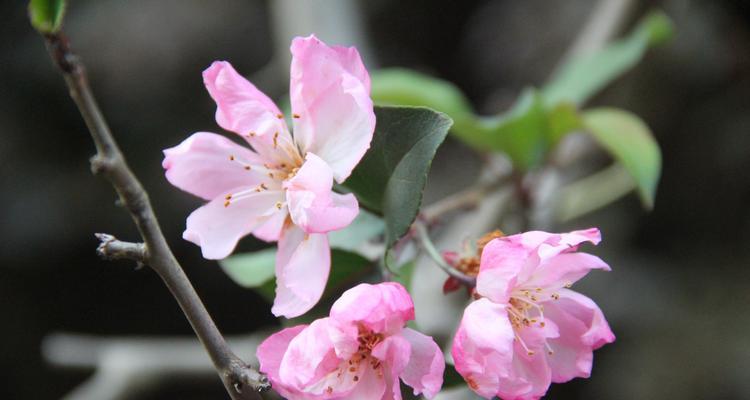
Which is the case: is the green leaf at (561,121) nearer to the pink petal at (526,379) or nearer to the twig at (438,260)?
the twig at (438,260)

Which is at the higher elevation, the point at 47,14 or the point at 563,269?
the point at 47,14

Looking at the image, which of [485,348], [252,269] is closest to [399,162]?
[485,348]

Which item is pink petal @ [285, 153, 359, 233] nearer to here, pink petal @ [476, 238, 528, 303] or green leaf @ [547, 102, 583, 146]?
pink petal @ [476, 238, 528, 303]

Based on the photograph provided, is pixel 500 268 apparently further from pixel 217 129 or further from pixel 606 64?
pixel 217 129

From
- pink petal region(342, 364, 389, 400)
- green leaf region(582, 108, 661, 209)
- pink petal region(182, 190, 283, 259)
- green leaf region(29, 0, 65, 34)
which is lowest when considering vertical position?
green leaf region(582, 108, 661, 209)

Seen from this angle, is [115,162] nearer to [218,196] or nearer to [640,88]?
[218,196]

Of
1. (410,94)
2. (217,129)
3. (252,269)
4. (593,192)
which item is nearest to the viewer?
(252,269)

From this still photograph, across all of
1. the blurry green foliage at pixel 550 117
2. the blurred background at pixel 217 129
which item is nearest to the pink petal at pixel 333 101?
the blurry green foliage at pixel 550 117

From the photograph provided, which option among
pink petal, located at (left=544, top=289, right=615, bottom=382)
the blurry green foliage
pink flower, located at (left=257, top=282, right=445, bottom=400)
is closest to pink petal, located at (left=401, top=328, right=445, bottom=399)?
pink flower, located at (left=257, top=282, right=445, bottom=400)
